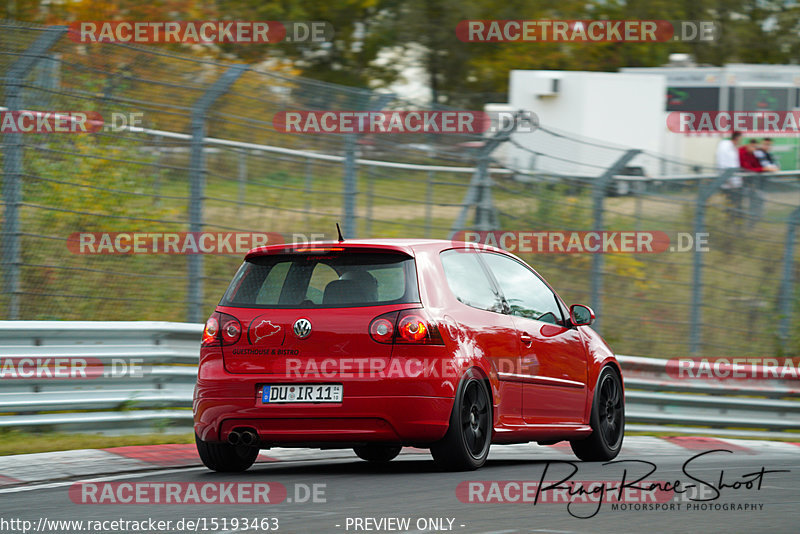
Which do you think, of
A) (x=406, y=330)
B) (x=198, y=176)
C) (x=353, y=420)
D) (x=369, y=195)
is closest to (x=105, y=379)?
(x=198, y=176)

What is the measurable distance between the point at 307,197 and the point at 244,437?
5.21 metres

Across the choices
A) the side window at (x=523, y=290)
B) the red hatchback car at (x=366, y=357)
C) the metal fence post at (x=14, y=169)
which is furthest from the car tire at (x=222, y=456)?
the metal fence post at (x=14, y=169)

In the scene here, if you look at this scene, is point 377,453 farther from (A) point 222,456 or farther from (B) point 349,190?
(B) point 349,190

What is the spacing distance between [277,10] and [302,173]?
28.9m

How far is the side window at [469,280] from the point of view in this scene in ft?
27.7

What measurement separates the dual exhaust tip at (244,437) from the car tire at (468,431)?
3.51 feet

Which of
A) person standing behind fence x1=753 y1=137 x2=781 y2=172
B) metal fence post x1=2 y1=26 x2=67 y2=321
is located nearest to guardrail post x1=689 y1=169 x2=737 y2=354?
metal fence post x1=2 y1=26 x2=67 y2=321

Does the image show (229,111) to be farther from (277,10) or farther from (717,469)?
(277,10)

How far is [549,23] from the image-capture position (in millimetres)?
43250

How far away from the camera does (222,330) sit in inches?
328

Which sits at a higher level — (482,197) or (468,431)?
(482,197)

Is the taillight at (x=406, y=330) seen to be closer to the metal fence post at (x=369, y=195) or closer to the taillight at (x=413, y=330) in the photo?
the taillight at (x=413, y=330)

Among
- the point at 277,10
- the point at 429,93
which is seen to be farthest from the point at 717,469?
the point at 429,93

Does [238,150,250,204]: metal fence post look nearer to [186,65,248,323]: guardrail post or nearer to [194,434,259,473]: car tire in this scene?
[186,65,248,323]: guardrail post
